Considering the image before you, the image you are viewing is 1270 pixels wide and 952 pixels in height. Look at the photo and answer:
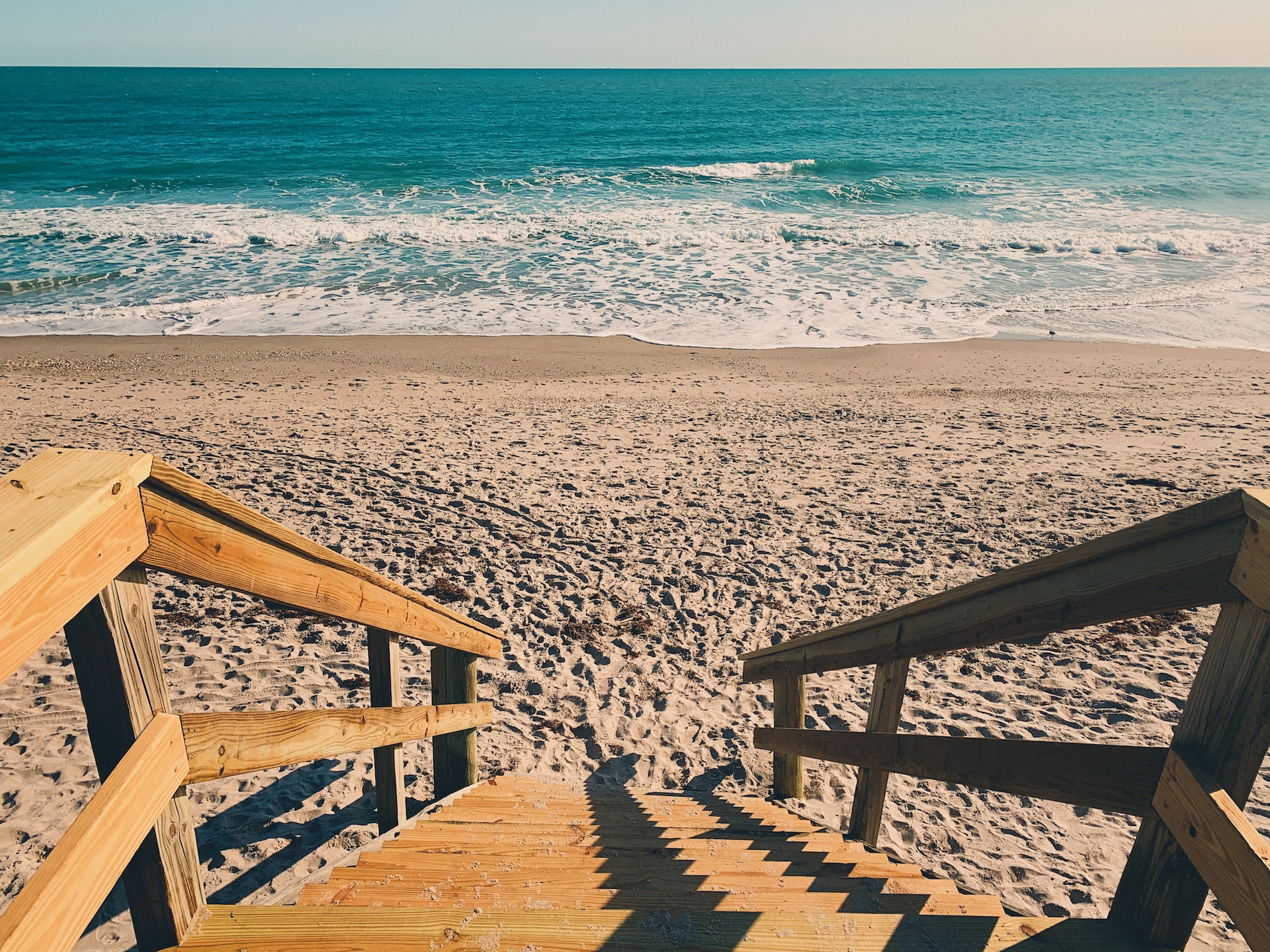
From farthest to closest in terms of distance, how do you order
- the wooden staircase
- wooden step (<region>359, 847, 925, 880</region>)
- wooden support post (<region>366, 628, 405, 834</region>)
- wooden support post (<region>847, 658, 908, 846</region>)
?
wooden support post (<region>366, 628, 405, 834</region>)
wooden support post (<region>847, 658, 908, 846</region>)
wooden step (<region>359, 847, 925, 880</region>)
the wooden staircase

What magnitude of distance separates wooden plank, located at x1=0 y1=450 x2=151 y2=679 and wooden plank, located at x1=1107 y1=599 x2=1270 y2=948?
1592mm

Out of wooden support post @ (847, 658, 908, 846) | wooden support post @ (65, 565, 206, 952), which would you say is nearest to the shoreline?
wooden support post @ (847, 658, 908, 846)

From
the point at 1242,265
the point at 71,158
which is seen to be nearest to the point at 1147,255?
the point at 1242,265

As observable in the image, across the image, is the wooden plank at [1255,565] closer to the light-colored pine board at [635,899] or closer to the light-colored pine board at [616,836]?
the light-colored pine board at [635,899]

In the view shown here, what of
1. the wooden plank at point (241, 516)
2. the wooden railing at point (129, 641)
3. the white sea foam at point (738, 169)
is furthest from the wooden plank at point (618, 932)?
the white sea foam at point (738, 169)

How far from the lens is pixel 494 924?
157cm

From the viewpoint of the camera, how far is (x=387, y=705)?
111 inches

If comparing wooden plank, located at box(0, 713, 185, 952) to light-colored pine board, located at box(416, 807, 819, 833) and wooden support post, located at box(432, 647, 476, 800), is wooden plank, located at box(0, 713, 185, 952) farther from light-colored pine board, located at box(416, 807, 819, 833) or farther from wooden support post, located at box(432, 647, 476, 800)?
wooden support post, located at box(432, 647, 476, 800)

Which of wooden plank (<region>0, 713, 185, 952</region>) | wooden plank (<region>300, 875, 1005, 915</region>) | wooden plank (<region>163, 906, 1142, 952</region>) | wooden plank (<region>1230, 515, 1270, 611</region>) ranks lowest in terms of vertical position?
wooden plank (<region>300, 875, 1005, 915</region>)

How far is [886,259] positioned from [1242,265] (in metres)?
8.25

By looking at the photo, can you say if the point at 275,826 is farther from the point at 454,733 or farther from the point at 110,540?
the point at 110,540

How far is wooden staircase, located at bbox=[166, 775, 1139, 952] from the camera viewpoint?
1.51m

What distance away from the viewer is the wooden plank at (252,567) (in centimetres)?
126

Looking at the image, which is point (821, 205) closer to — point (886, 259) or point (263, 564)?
point (886, 259)
